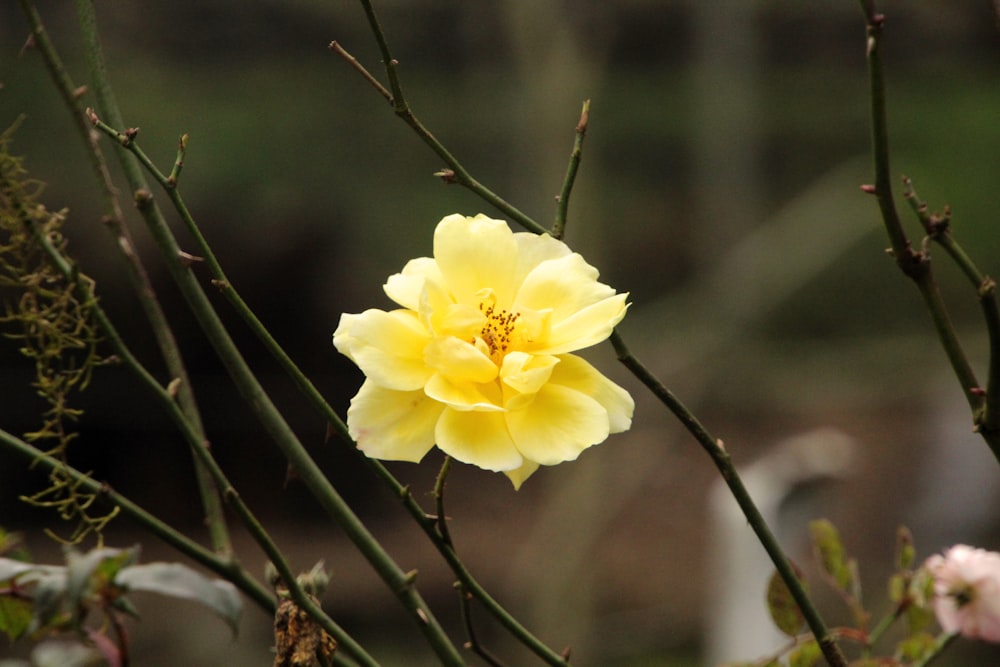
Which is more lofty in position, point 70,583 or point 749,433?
point 70,583

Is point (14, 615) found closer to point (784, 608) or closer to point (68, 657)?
point (68, 657)

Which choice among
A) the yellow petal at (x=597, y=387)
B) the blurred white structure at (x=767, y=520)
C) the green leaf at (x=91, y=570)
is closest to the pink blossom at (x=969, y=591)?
the yellow petal at (x=597, y=387)

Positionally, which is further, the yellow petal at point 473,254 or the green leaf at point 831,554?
the green leaf at point 831,554

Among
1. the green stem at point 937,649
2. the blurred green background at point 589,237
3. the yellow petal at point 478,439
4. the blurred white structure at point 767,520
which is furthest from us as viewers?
the blurred green background at point 589,237

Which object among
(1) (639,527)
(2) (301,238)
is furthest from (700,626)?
→ (2) (301,238)

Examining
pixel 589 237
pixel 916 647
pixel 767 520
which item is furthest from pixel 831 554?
pixel 589 237

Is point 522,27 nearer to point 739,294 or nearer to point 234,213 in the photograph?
point 739,294

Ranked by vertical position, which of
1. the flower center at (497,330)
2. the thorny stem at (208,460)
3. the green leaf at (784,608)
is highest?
the flower center at (497,330)

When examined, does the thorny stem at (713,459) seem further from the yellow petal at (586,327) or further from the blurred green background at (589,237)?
the blurred green background at (589,237)
